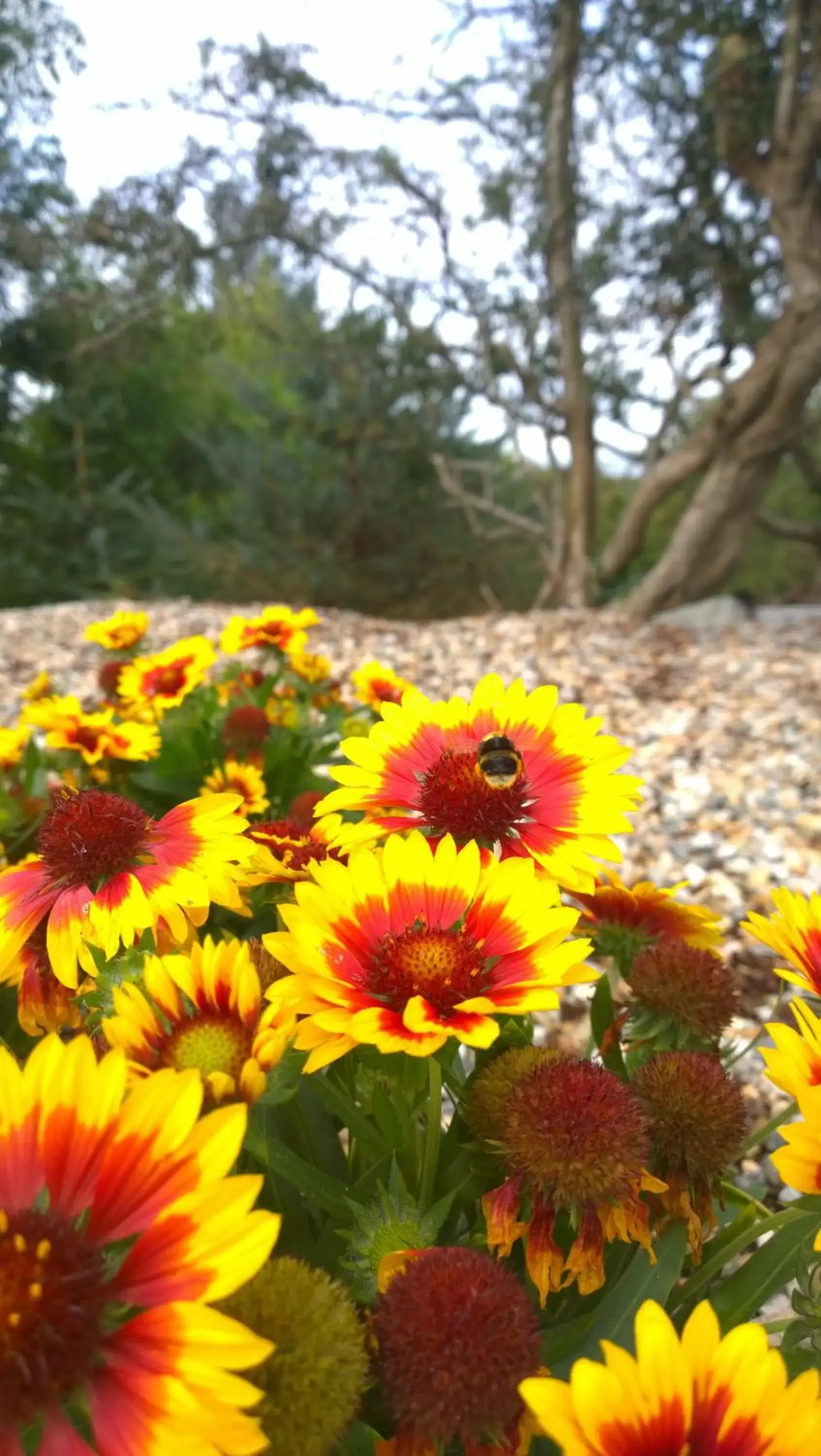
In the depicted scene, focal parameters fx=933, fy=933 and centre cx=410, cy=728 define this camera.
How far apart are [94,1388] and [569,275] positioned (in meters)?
5.79

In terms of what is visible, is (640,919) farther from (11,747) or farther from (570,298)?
(570,298)

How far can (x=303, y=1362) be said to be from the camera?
0.43 meters

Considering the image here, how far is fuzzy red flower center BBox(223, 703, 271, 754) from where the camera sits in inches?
63.8

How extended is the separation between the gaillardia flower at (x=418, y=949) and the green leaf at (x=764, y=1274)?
0.33m

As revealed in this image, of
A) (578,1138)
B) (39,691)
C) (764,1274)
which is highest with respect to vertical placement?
(39,691)

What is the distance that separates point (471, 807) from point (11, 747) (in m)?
0.94

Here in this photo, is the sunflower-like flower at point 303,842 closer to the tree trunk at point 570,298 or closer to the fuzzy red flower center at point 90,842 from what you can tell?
the fuzzy red flower center at point 90,842

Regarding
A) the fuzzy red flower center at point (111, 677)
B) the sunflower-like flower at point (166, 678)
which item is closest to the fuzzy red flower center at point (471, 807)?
the sunflower-like flower at point (166, 678)

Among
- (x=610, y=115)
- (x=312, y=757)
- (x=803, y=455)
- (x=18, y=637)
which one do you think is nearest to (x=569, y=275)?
(x=610, y=115)

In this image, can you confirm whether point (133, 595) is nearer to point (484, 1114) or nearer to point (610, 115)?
point (610, 115)

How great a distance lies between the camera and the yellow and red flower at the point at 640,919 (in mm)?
948

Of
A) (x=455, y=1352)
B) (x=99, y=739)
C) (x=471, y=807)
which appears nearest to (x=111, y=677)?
A: (x=99, y=739)

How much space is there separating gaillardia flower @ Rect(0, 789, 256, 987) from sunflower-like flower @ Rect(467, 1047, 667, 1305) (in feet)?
0.82

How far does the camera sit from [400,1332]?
456 mm
